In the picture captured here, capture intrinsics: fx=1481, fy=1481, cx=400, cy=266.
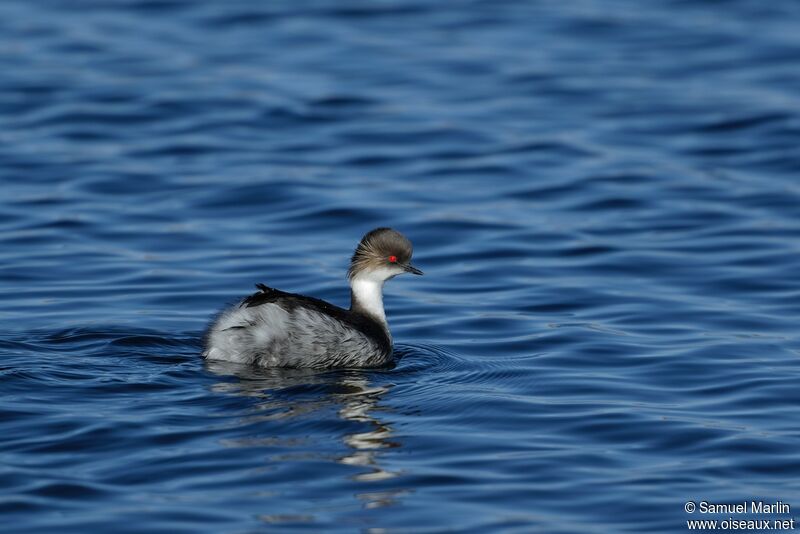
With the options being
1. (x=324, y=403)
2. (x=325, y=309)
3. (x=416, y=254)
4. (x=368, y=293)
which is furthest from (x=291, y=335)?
(x=416, y=254)

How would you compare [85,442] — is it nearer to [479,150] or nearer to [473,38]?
[479,150]

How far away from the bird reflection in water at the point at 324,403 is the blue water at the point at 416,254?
3 centimetres

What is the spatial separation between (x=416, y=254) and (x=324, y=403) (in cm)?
477

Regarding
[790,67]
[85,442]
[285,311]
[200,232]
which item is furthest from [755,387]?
[790,67]

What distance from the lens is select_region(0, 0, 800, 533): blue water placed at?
8195 millimetres

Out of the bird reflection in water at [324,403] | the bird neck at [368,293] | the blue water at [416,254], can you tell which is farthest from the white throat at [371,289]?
the bird reflection in water at [324,403]

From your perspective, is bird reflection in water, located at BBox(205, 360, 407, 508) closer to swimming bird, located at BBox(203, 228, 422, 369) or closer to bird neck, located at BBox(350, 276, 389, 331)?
swimming bird, located at BBox(203, 228, 422, 369)

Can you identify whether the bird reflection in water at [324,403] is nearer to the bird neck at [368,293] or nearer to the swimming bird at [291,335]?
the swimming bird at [291,335]

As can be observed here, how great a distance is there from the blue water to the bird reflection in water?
0.03 m

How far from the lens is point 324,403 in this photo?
938cm

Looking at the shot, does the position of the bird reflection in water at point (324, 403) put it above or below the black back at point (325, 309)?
below

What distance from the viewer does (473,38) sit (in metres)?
22.2

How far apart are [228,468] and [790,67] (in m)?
14.2

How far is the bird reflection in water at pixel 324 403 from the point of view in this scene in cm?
836
